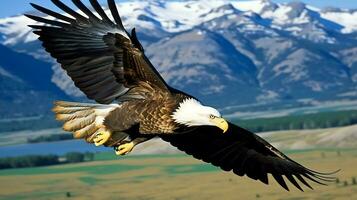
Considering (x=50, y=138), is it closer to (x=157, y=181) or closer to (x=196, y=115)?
(x=157, y=181)

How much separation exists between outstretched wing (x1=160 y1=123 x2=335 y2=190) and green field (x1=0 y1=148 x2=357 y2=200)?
44926 mm

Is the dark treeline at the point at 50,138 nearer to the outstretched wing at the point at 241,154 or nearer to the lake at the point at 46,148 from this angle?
the lake at the point at 46,148

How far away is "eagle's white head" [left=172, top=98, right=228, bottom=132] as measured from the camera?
8617 millimetres

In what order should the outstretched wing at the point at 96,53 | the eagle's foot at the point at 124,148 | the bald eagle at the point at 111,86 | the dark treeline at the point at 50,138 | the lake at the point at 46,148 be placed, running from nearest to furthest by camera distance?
the bald eagle at the point at 111,86 < the outstretched wing at the point at 96,53 < the eagle's foot at the point at 124,148 < the lake at the point at 46,148 < the dark treeline at the point at 50,138

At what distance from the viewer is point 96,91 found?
9883 mm

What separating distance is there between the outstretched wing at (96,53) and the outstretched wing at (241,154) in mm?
1450

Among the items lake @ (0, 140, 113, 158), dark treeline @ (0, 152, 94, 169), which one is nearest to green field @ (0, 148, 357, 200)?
dark treeline @ (0, 152, 94, 169)

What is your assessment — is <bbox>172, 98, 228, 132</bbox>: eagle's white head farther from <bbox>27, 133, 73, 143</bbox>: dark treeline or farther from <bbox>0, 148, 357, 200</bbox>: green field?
<bbox>27, 133, 73, 143</bbox>: dark treeline

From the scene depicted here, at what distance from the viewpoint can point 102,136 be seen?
9.83 meters

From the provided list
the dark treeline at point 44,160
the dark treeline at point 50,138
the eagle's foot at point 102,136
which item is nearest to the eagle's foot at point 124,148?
the eagle's foot at point 102,136

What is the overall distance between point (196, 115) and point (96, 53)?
5.49 feet

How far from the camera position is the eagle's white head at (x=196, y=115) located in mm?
8617

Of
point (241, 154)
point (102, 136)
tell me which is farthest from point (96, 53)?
point (241, 154)

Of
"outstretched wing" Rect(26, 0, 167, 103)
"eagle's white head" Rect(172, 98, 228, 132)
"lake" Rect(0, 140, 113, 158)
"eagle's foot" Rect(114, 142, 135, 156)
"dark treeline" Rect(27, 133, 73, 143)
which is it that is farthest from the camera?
"dark treeline" Rect(27, 133, 73, 143)
